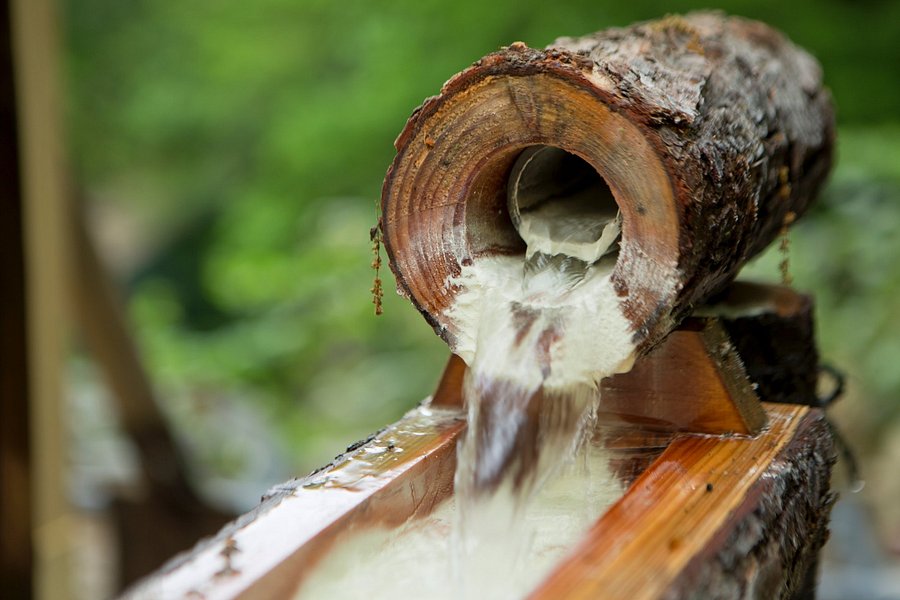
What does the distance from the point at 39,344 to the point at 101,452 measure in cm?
247

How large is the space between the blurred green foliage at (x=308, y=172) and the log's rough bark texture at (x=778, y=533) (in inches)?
114

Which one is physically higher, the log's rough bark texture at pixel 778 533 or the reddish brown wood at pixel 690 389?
the reddish brown wood at pixel 690 389

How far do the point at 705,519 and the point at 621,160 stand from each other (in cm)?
50

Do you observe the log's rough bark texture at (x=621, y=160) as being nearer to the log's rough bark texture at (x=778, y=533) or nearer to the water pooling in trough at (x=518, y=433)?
the water pooling in trough at (x=518, y=433)

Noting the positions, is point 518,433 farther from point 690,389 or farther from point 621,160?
point 621,160

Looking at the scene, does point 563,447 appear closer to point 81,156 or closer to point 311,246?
point 311,246

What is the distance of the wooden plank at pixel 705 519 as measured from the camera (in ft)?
3.53

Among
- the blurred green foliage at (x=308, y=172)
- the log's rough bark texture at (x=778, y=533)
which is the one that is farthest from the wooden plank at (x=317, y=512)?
the blurred green foliage at (x=308, y=172)

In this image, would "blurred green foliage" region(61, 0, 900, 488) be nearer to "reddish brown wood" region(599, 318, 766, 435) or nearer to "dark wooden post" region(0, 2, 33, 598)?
"dark wooden post" region(0, 2, 33, 598)

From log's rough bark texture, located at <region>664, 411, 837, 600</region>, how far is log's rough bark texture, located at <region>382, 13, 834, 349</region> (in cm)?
28

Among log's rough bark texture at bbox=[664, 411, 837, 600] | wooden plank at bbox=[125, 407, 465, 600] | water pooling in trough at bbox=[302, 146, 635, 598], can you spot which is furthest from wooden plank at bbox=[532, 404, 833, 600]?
wooden plank at bbox=[125, 407, 465, 600]

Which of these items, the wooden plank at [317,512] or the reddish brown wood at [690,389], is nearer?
the wooden plank at [317,512]

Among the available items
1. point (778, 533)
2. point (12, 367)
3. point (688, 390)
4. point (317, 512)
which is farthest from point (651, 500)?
point (12, 367)

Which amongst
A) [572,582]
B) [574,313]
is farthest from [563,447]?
[572,582]
